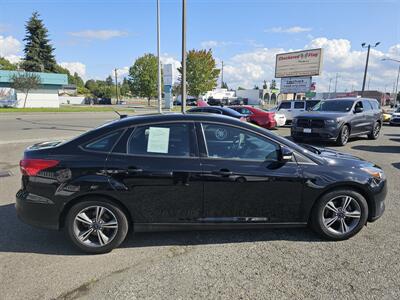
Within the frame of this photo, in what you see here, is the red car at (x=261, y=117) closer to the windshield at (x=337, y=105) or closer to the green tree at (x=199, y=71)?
the windshield at (x=337, y=105)

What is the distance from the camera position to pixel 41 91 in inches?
1789

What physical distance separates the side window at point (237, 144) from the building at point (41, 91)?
4624 cm

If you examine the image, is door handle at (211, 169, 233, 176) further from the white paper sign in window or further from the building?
the building

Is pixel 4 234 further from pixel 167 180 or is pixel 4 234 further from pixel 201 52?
pixel 201 52

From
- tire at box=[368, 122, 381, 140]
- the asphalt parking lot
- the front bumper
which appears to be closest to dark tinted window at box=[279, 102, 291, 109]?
tire at box=[368, 122, 381, 140]

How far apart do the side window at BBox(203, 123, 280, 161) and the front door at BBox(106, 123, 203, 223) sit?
22cm

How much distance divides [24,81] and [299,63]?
34354mm

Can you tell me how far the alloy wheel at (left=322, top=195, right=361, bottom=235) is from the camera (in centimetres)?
379

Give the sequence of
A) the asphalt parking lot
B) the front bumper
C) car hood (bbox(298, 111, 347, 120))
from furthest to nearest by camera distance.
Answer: car hood (bbox(298, 111, 347, 120)) < the front bumper < the asphalt parking lot

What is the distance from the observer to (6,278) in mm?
3021

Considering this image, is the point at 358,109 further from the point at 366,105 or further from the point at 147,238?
the point at 147,238

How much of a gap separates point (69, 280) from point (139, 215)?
953 mm

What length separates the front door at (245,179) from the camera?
354 cm

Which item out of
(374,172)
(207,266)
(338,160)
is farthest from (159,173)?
(374,172)
